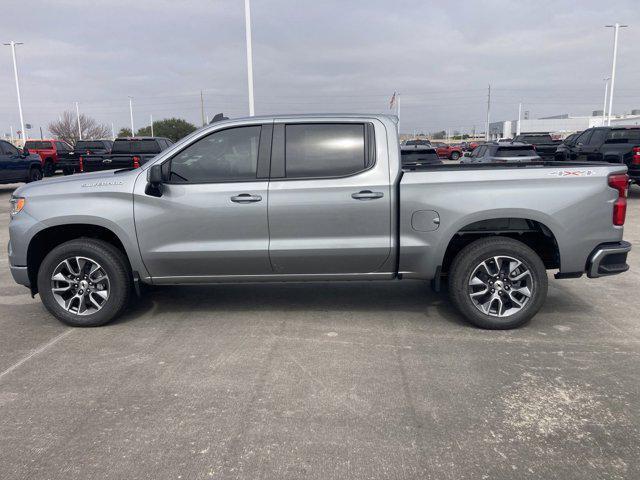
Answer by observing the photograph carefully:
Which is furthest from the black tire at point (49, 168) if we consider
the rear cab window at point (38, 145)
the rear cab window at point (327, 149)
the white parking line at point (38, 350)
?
the rear cab window at point (327, 149)

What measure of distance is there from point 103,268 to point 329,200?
85.8 inches

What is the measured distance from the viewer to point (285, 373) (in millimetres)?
4148

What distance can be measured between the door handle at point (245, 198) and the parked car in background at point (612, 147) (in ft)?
41.0

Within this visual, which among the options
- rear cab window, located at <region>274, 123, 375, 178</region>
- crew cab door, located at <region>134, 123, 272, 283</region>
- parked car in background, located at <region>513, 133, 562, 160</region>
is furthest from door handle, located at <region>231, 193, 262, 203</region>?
parked car in background, located at <region>513, 133, 562, 160</region>

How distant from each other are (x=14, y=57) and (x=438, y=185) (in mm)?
44112

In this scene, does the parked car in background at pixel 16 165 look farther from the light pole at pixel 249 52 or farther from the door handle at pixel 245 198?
the door handle at pixel 245 198

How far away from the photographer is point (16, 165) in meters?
18.4

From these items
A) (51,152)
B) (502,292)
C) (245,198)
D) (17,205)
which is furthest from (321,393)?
(51,152)

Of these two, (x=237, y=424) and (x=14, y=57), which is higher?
(x=14, y=57)

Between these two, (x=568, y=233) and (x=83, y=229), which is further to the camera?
(x=83, y=229)

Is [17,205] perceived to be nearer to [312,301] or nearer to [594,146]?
[312,301]

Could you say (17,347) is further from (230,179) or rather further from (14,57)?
(14,57)

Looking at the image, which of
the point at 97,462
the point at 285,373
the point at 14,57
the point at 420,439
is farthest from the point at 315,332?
the point at 14,57

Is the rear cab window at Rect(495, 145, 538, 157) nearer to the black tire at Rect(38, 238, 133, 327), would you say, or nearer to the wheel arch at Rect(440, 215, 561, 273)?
the wheel arch at Rect(440, 215, 561, 273)
